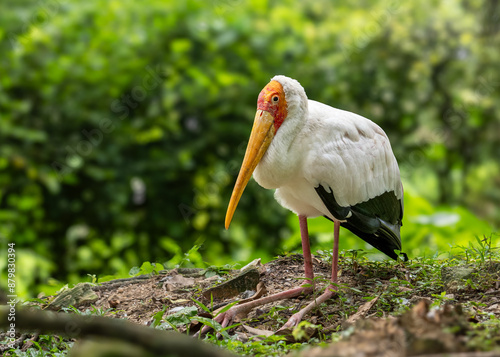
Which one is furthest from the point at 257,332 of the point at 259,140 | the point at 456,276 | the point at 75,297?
the point at 75,297

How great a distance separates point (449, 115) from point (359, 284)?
14.4 ft

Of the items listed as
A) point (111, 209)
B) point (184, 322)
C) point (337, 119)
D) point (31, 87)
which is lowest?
point (184, 322)

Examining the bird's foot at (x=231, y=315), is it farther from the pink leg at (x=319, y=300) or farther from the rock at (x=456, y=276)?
the rock at (x=456, y=276)

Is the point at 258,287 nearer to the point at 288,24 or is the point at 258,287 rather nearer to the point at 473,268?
the point at 473,268

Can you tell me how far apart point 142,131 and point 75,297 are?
255cm

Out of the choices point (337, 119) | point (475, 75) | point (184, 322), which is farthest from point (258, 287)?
point (475, 75)

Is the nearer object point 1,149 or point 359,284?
point 359,284

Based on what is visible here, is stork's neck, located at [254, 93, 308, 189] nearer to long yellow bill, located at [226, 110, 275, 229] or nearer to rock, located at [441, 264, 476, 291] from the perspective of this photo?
long yellow bill, located at [226, 110, 275, 229]

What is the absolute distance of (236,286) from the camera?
147 inches

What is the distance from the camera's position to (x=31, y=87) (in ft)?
19.3

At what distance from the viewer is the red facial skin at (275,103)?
3.41 m

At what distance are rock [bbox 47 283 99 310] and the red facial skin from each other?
5.46 feet

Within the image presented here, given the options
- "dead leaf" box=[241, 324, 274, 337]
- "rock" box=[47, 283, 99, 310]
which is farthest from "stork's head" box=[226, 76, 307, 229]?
"rock" box=[47, 283, 99, 310]

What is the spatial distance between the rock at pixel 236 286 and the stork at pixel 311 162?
11.7 inches
